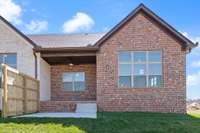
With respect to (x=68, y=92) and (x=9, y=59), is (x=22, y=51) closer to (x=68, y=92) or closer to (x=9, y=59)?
(x=9, y=59)

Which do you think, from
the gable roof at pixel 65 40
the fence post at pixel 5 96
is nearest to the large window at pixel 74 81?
the gable roof at pixel 65 40

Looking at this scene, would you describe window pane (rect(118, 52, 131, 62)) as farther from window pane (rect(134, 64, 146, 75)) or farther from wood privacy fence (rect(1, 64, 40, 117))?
wood privacy fence (rect(1, 64, 40, 117))

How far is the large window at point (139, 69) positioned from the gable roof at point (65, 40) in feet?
7.74

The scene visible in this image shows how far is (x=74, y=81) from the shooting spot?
23906 mm

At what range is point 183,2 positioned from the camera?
19.1 metres

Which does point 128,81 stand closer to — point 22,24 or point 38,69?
point 38,69

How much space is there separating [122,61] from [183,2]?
15.1 feet

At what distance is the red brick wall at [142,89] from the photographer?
19.7 metres

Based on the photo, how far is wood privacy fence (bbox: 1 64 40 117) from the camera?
49.3ft

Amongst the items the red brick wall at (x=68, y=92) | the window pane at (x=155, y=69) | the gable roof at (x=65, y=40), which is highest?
the gable roof at (x=65, y=40)

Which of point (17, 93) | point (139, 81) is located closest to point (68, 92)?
point (139, 81)

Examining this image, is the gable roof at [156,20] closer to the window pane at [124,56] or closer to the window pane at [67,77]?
the window pane at [124,56]

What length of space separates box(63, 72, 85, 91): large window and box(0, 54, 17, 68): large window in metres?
4.28

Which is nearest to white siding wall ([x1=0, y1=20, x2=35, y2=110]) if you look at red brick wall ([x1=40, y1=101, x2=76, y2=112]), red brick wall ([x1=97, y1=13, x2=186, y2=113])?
red brick wall ([x1=40, y1=101, x2=76, y2=112])
